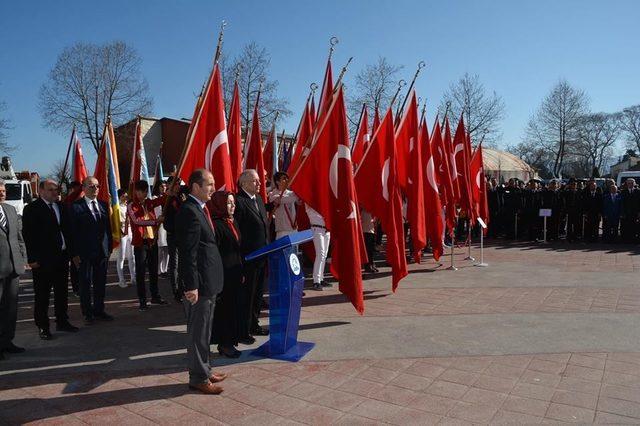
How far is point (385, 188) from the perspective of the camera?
8.31 metres

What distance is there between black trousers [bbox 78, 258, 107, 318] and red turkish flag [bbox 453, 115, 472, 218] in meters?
7.57

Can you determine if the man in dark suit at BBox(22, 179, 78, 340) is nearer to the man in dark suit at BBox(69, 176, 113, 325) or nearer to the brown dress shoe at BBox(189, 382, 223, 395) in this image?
the man in dark suit at BBox(69, 176, 113, 325)

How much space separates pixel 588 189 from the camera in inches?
657

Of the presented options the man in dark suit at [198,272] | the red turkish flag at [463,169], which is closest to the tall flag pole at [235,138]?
the man in dark suit at [198,272]

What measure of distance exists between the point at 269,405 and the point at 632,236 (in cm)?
1498

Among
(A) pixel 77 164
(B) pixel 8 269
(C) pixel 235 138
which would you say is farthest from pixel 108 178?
(B) pixel 8 269

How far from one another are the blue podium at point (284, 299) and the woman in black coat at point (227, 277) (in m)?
0.23

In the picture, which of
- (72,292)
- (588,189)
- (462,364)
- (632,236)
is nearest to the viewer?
(462,364)

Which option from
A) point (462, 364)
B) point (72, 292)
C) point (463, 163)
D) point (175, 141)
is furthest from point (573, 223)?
point (175, 141)

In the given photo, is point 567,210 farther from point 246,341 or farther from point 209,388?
point 209,388

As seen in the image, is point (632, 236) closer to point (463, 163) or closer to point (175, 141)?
point (463, 163)

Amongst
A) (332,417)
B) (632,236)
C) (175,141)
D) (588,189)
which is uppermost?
(175,141)

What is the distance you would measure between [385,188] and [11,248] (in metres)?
5.19

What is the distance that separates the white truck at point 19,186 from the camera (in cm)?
2269
